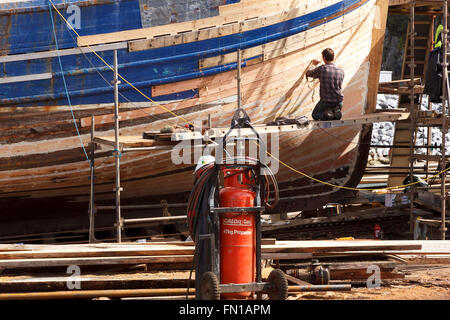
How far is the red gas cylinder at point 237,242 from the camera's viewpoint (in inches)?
192

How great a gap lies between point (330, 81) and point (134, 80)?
8.78ft

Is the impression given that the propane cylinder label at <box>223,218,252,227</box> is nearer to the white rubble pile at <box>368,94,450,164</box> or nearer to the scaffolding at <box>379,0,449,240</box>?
the scaffolding at <box>379,0,449,240</box>

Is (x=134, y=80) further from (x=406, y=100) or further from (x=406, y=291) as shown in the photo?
(x=406, y=100)

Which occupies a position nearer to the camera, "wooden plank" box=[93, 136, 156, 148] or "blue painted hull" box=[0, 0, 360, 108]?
"wooden plank" box=[93, 136, 156, 148]

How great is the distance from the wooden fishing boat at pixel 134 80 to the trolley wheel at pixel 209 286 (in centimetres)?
511

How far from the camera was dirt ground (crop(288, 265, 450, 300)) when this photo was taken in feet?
17.9

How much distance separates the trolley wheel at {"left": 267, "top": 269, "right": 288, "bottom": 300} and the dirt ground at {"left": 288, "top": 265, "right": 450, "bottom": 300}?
0.60 m

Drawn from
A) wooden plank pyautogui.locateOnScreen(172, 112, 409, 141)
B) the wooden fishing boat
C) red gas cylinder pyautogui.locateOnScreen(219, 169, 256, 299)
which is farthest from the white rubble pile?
red gas cylinder pyautogui.locateOnScreen(219, 169, 256, 299)

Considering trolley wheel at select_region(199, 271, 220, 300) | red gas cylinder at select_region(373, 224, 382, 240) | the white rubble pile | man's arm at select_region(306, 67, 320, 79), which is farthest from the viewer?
the white rubble pile

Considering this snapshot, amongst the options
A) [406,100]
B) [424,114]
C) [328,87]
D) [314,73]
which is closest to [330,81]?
[328,87]

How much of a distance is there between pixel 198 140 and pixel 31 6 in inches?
112

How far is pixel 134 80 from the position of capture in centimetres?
942

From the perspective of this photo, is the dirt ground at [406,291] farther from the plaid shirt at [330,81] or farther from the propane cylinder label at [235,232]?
the plaid shirt at [330,81]
